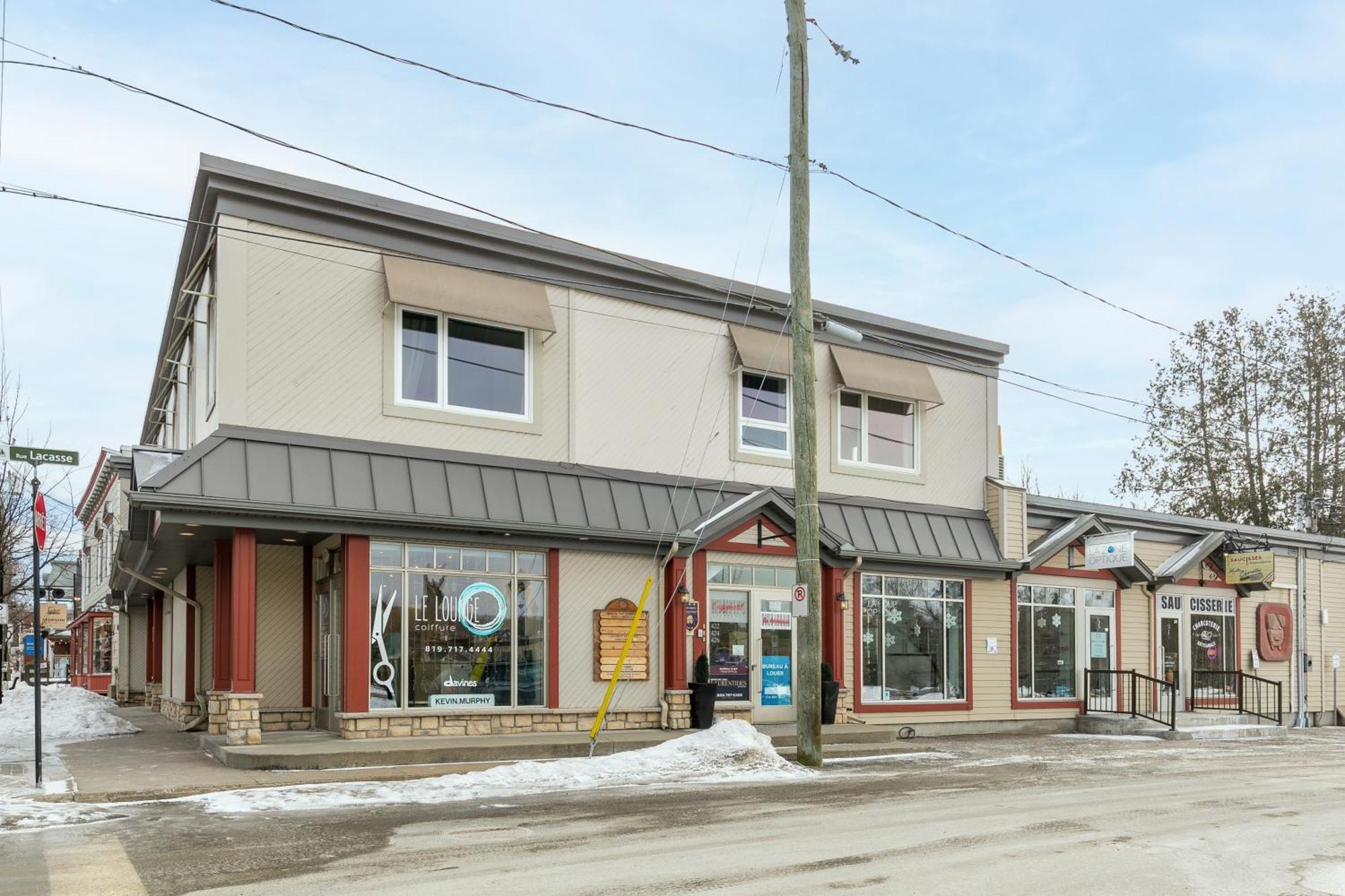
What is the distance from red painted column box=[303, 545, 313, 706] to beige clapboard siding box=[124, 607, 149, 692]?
62.8 ft

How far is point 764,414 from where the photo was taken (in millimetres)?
21641

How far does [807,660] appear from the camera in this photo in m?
15.9

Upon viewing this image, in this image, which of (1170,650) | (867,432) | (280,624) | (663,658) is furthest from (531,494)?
(1170,650)

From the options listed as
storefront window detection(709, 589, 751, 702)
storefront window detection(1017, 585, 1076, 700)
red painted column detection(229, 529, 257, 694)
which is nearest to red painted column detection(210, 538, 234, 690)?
red painted column detection(229, 529, 257, 694)

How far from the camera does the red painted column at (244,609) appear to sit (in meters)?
15.5

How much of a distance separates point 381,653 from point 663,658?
4.72 m

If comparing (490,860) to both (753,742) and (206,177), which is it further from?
(206,177)

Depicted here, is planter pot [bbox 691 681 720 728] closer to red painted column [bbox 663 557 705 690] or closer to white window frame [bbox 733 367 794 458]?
red painted column [bbox 663 557 705 690]

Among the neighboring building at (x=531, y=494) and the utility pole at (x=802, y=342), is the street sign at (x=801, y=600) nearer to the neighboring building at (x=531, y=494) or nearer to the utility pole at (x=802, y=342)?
the utility pole at (x=802, y=342)

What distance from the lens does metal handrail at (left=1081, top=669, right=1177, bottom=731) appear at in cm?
2467

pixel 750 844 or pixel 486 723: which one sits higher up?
pixel 750 844

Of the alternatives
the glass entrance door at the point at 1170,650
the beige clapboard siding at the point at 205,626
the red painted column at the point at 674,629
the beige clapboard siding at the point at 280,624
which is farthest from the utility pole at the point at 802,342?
the glass entrance door at the point at 1170,650

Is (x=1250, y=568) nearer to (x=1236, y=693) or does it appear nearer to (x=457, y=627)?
(x=1236, y=693)

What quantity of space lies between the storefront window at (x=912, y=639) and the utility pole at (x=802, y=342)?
593cm
